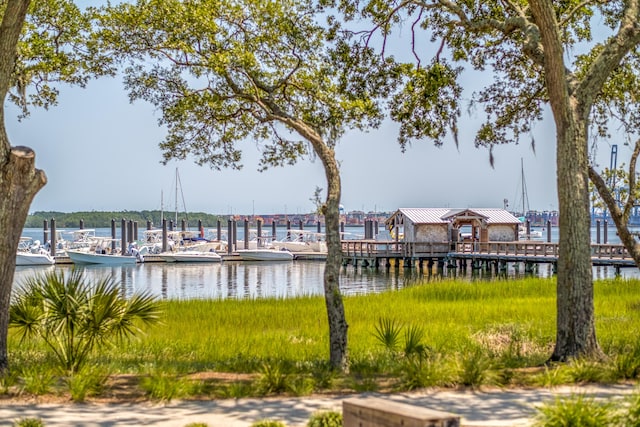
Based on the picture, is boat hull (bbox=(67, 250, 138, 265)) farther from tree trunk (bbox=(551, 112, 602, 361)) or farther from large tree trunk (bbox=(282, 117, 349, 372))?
tree trunk (bbox=(551, 112, 602, 361))

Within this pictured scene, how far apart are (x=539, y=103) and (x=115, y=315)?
1165 centimetres

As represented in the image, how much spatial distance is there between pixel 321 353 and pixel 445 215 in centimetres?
5054

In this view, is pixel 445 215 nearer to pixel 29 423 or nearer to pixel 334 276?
pixel 334 276

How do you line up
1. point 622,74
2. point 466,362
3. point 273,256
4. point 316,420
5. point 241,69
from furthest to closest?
point 273,256 → point 622,74 → point 241,69 → point 466,362 → point 316,420

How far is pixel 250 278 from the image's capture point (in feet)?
184

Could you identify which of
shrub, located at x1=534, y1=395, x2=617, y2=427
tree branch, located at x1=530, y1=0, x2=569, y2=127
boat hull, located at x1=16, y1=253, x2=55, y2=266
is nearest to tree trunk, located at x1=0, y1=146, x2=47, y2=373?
shrub, located at x1=534, y1=395, x2=617, y2=427

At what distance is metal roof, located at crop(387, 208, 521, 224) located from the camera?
2451 inches

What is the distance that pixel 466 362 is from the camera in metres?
10.0

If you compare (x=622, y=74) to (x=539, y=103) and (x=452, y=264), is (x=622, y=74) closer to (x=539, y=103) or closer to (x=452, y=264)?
(x=539, y=103)

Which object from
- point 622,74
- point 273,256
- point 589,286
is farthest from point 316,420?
point 273,256

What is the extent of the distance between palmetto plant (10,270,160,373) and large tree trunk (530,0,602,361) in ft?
20.1

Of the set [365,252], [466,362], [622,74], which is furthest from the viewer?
[365,252]

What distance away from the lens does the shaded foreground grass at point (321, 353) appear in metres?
9.73

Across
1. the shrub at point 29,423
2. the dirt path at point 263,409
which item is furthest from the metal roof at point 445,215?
the shrub at point 29,423
